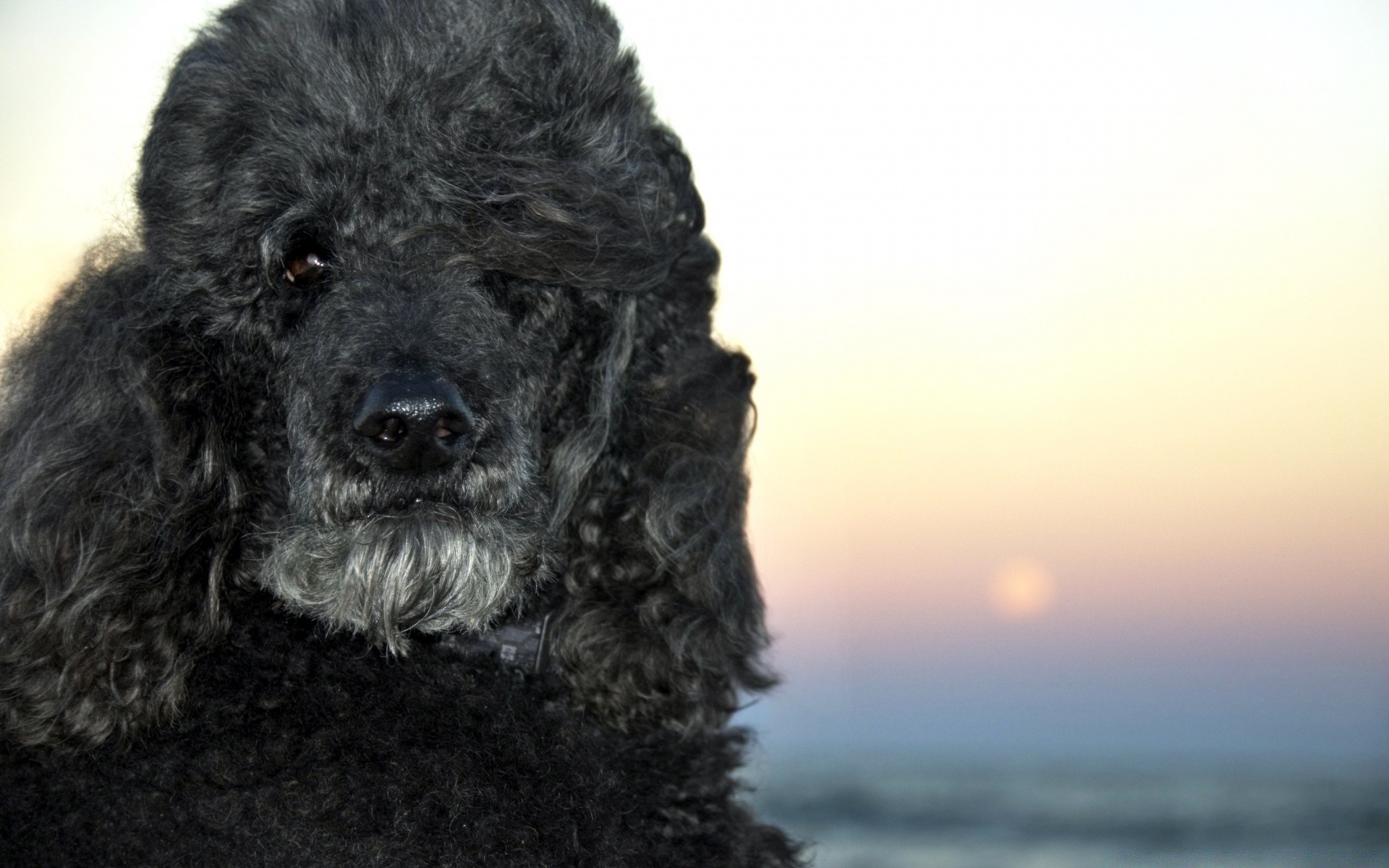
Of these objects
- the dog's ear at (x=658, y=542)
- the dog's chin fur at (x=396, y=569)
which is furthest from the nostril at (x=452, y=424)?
the dog's ear at (x=658, y=542)

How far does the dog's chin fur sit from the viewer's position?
6.93 feet

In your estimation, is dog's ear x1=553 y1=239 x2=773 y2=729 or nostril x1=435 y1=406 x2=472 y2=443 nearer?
nostril x1=435 y1=406 x2=472 y2=443

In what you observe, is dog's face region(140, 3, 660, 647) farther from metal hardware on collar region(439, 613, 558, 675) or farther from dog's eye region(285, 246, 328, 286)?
metal hardware on collar region(439, 613, 558, 675)

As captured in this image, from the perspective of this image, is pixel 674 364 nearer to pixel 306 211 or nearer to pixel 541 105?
pixel 541 105

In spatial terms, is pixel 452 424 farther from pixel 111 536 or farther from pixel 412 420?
pixel 111 536

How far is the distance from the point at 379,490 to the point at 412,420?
0.13m

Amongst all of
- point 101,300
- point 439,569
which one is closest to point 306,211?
point 101,300

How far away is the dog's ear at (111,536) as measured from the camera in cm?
→ 207

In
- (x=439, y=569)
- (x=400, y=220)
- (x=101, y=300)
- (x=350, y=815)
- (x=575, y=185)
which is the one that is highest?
(x=575, y=185)

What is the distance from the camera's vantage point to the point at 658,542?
236 centimetres

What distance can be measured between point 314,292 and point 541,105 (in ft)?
1.62

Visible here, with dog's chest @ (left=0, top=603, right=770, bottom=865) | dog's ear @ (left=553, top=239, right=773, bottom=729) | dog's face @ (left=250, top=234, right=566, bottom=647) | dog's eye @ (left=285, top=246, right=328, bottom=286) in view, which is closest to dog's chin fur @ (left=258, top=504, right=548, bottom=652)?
dog's face @ (left=250, top=234, right=566, bottom=647)

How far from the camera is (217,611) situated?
7.11 ft

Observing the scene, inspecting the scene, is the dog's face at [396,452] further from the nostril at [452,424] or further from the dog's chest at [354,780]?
the dog's chest at [354,780]
